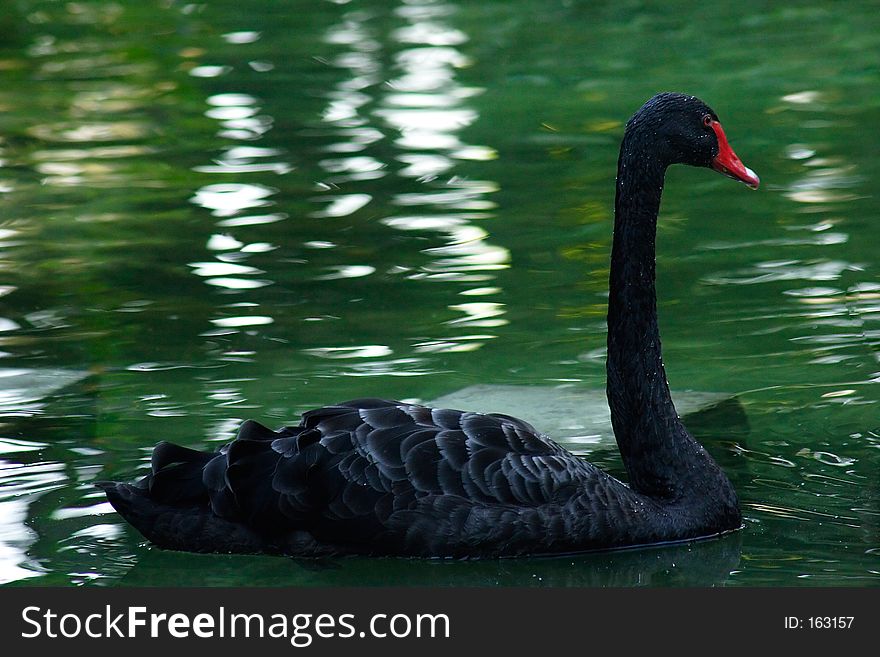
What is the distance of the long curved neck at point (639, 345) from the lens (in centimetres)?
508

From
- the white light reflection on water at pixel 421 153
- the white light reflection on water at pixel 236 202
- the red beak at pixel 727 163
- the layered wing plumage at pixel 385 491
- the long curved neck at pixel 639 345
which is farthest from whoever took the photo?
the white light reflection on water at pixel 421 153

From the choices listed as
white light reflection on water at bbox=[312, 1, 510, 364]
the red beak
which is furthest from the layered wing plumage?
white light reflection on water at bbox=[312, 1, 510, 364]

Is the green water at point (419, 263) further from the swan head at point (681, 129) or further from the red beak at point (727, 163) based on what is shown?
the swan head at point (681, 129)

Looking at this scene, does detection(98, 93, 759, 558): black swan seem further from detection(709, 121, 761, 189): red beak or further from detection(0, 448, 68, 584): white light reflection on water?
detection(709, 121, 761, 189): red beak

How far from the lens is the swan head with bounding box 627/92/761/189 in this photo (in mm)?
5113

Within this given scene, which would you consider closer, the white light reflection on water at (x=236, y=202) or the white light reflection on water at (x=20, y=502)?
the white light reflection on water at (x=20, y=502)

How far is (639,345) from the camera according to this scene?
5.13 meters

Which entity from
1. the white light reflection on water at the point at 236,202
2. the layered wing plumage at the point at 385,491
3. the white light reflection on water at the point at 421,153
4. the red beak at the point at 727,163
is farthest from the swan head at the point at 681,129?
the white light reflection on water at the point at 236,202

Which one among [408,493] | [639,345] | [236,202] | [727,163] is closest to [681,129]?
[727,163]

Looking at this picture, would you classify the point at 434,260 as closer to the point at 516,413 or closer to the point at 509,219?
the point at 509,219

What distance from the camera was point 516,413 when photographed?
602 centimetres

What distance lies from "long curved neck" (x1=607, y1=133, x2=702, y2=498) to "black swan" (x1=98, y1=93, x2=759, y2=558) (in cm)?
3

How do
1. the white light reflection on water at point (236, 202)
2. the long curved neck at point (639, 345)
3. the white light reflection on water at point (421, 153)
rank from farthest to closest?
the white light reflection on water at point (421, 153)
the white light reflection on water at point (236, 202)
the long curved neck at point (639, 345)

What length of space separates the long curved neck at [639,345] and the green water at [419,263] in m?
0.30
